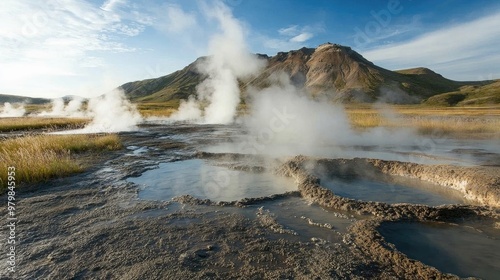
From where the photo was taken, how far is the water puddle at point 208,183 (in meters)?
8.71

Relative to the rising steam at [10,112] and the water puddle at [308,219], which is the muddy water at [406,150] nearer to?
the water puddle at [308,219]

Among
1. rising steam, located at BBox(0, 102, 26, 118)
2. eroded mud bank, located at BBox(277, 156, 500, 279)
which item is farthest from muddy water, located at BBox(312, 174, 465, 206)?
rising steam, located at BBox(0, 102, 26, 118)

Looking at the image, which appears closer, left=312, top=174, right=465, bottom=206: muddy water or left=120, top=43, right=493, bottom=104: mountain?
left=312, top=174, right=465, bottom=206: muddy water

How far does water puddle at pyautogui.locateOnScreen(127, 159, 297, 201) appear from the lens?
28.6 feet

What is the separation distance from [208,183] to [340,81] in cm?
14827

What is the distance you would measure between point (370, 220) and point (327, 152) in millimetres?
9592

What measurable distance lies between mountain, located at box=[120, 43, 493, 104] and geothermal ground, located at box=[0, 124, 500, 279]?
10248 centimetres

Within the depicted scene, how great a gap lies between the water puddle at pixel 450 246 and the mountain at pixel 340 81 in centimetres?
10527

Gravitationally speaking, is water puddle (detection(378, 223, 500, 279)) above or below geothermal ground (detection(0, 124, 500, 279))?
below

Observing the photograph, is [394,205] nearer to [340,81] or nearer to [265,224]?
[265,224]

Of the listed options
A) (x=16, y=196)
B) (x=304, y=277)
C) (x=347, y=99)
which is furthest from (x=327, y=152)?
(x=347, y=99)

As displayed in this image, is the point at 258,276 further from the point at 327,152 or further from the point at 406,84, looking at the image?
the point at 406,84

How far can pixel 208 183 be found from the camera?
998 cm

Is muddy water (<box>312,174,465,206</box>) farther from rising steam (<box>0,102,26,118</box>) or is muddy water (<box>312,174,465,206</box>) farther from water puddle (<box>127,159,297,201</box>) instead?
rising steam (<box>0,102,26,118</box>)
